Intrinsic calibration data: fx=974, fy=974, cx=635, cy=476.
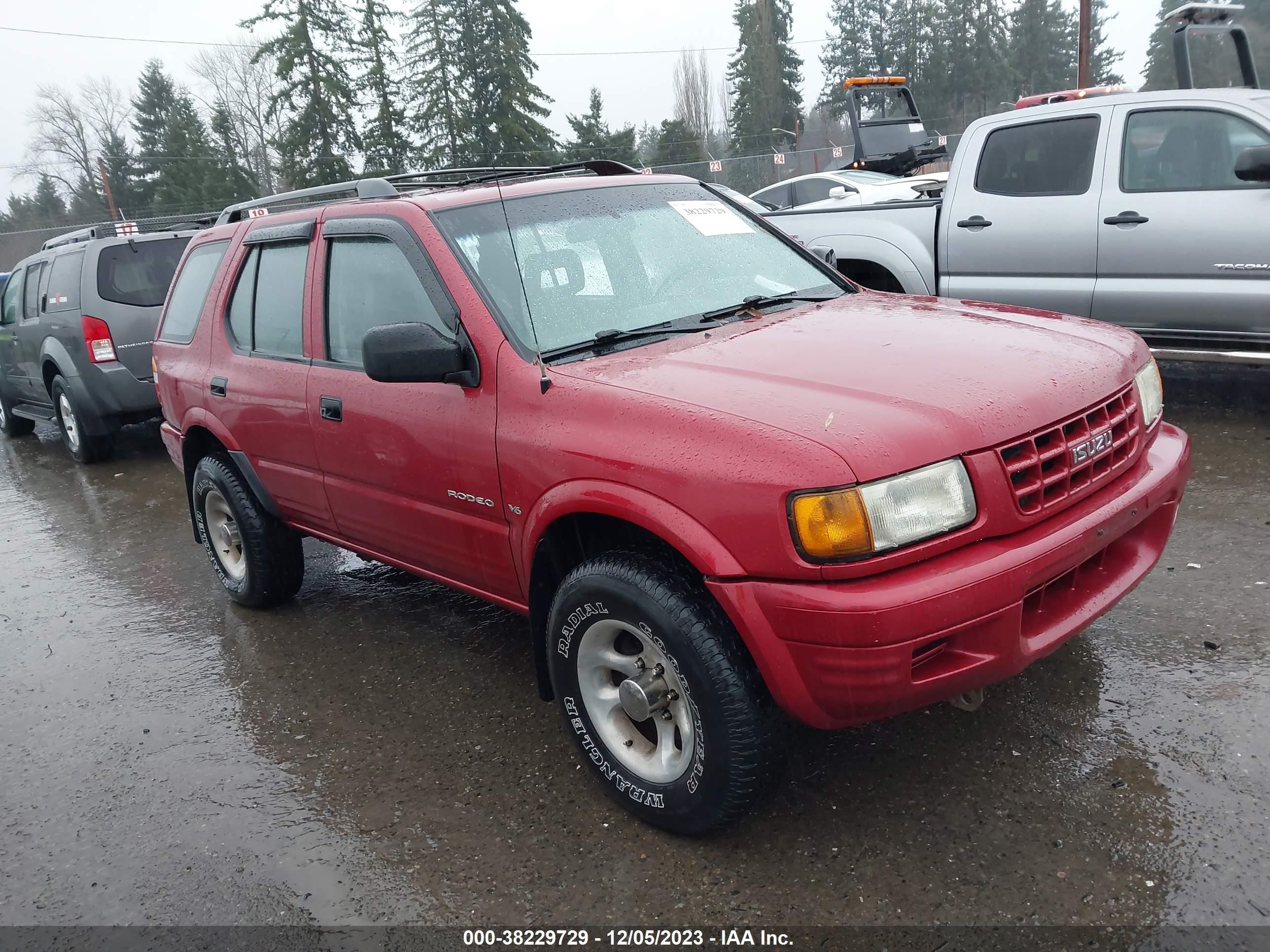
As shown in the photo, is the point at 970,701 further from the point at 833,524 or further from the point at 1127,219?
the point at 1127,219

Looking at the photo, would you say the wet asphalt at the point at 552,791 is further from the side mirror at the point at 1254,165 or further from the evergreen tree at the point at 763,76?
the evergreen tree at the point at 763,76

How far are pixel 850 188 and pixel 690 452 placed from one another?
457 inches

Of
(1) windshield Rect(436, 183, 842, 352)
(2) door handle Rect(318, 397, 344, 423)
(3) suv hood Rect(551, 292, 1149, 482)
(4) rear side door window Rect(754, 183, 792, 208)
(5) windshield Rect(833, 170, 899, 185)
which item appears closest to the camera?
(3) suv hood Rect(551, 292, 1149, 482)

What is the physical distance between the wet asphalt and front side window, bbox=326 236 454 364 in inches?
54.2

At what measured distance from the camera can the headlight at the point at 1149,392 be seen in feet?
9.73

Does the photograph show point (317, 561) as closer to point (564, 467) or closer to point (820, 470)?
point (564, 467)

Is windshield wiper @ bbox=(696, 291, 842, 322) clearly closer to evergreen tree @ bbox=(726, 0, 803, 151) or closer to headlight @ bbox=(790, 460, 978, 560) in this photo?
headlight @ bbox=(790, 460, 978, 560)

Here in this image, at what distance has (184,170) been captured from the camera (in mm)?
44312

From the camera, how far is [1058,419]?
2504mm

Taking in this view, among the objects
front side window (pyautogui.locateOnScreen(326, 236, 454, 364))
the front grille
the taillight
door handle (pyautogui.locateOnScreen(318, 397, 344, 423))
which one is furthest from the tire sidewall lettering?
the taillight

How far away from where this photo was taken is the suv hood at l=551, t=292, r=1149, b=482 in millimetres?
2318

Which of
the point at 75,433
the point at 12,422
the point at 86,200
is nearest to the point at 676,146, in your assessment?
the point at 86,200

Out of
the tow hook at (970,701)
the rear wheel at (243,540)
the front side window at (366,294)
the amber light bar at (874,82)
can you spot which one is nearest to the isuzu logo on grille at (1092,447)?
the tow hook at (970,701)

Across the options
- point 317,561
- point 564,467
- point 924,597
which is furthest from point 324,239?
point 924,597
